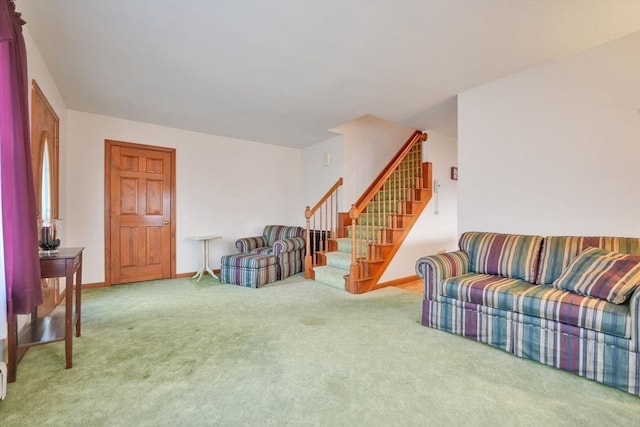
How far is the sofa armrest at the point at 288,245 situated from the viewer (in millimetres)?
4414

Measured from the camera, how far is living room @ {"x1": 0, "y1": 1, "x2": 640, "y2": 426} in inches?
92.7

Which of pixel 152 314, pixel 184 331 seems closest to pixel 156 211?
pixel 152 314

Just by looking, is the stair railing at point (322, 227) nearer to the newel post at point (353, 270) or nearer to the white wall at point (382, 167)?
the white wall at point (382, 167)

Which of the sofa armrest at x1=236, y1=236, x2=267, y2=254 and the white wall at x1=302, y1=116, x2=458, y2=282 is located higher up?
the white wall at x1=302, y1=116, x2=458, y2=282

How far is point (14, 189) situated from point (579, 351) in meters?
3.53

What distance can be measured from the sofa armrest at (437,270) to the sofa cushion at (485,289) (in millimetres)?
59

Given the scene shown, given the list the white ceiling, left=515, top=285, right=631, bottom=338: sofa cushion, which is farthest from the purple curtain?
left=515, top=285, right=631, bottom=338: sofa cushion

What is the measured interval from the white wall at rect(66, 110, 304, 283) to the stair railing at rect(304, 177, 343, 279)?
→ 28.8 inches

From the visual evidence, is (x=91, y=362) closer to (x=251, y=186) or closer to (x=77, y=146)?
(x=77, y=146)

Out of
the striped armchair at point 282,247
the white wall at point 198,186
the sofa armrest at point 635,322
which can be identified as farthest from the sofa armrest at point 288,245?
the sofa armrest at point 635,322

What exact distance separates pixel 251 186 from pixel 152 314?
2923 millimetres

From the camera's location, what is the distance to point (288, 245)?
4.52 meters

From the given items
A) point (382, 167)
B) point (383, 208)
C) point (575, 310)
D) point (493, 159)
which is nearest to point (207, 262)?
point (383, 208)

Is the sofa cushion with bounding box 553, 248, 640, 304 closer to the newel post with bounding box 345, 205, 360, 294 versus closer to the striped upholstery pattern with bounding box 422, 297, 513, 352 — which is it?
the striped upholstery pattern with bounding box 422, 297, 513, 352
